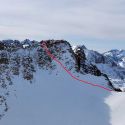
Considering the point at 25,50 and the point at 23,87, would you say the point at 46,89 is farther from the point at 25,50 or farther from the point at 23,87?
the point at 25,50

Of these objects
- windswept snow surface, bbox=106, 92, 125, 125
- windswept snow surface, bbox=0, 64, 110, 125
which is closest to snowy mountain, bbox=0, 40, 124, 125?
windswept snow surface, bbox=0, 64, 110, 125

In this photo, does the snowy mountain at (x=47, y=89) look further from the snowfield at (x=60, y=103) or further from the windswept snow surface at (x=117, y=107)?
the windswept snow surface at (x=117, y=107)

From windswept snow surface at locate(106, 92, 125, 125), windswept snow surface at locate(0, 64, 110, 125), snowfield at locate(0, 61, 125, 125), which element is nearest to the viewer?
windswept snow surface at locate(0, 64, 110, 125)

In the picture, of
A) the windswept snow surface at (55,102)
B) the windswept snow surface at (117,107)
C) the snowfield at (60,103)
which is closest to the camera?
the windswept snow surface at (55,102)

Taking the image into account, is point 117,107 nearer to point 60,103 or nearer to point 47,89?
point 60,103

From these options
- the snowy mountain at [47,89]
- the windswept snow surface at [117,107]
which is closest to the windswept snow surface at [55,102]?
the snowy mountain at [47,89]

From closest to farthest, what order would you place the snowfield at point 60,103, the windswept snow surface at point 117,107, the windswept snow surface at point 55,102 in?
the windswept snow surface at point 55,102 → the snowfield at point 60,103 → the windswept snow surface at point 117,107

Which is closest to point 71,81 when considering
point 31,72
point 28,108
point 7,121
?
point 31,72

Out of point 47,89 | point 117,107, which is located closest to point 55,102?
point 47,89

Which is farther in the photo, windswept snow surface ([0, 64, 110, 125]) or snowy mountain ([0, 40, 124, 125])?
snowy mountain ([0, 40, 124, 125])

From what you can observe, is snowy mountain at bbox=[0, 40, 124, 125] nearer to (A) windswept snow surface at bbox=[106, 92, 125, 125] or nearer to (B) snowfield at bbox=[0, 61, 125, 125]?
(B) snowfield at bbox=[0, 61, 125, 125]
